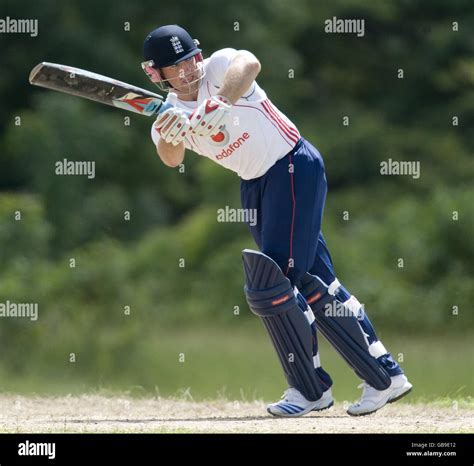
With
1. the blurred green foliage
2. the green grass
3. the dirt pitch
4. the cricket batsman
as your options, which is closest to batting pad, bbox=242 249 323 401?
the cricket batsman

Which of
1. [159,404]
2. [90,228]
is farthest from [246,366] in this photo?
[159,404]

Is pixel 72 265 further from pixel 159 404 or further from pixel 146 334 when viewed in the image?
pixel 159 404

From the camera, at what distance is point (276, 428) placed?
4.66 meters

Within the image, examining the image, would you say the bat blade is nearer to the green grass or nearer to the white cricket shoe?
the white cricket shoe

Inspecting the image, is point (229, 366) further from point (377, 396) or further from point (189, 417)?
point (377, 396)

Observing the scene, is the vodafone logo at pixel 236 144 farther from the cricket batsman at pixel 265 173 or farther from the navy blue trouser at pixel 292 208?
the navy blue trouser at pixel 292 208

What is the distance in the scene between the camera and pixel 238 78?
482cm

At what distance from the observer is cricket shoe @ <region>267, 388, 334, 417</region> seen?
5145 millimetres

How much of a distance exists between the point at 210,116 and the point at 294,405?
1.29 m

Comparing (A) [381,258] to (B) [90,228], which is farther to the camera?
(B) [90,228]

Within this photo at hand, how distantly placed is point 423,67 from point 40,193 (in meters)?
5.82

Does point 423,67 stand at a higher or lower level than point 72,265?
higher

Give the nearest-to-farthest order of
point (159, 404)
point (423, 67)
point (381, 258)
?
point (159, 404)
point (381, 258)
point (423, 67)

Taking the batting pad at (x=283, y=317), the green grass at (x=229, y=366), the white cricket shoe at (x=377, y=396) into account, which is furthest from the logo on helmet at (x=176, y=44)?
the green grass at (x=229, y=366)
